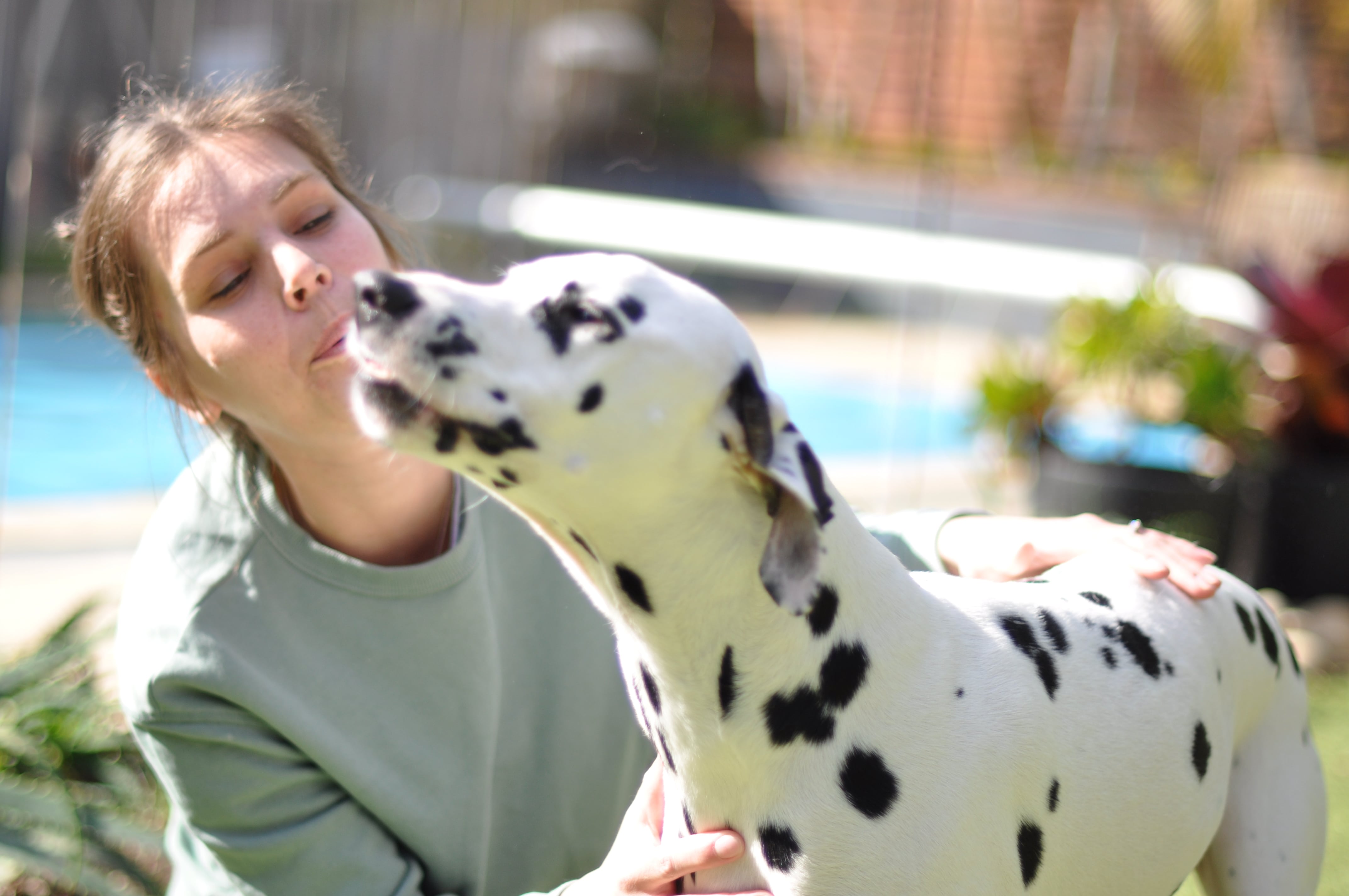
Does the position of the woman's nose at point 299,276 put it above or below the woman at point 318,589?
above

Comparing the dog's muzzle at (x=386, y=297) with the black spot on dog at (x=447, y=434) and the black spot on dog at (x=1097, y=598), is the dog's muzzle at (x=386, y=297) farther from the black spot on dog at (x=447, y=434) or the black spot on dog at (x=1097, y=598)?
the black spot on dog at (x=1097, y=598)

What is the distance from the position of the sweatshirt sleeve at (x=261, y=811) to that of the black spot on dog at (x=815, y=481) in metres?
1.10

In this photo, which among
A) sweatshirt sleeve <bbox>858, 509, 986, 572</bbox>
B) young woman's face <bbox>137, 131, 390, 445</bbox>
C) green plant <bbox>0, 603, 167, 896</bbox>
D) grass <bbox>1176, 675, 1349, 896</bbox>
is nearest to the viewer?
young woman's face <bbox>137, 131, 390, 445</bbox>

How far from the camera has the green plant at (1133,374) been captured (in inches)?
190

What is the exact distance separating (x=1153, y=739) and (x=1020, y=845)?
0.92ft

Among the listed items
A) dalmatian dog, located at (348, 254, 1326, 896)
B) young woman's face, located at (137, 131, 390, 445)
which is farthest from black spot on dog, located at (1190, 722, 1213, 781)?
young woman's face, located at (137, 131, 390, 445)

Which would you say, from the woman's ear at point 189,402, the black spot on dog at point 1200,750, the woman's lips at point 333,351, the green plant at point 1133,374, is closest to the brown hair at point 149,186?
the woman's ear at point 189,402

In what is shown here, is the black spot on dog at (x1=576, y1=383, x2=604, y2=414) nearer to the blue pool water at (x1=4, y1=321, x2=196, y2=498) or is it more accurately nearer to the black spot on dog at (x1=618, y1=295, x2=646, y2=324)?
the black spot on dog at (x1=618, y1=295, x2=646, y2=324)

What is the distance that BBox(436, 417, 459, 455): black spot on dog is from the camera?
1.32 meters

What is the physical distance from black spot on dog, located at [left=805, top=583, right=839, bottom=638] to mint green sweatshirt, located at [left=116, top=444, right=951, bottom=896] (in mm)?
667

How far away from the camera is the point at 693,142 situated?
1711cm

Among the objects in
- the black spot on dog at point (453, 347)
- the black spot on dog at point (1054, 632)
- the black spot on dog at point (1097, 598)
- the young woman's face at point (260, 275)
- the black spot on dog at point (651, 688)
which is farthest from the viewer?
the young woman's face at point (260, 275)

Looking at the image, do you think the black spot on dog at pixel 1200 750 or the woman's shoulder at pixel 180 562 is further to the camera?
the woman's shoulder at pixel 180 562

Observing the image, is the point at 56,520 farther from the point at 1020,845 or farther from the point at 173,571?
the point at 1020,845
